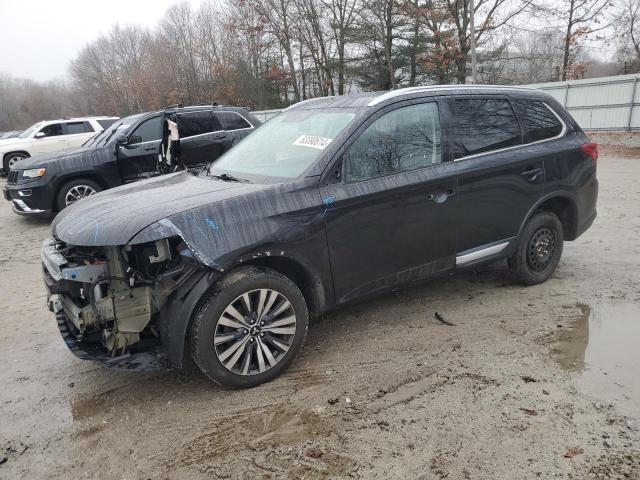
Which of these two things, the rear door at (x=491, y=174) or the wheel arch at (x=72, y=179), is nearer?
the rear door at (x=491, y=174)

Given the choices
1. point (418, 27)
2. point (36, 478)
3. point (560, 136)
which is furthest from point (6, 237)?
point (418, 27)

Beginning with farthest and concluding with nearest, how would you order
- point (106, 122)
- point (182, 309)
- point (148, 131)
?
1. point (106, 122)
2. point (148, 131)
3. point (182, 309)

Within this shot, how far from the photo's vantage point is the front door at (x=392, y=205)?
3447 millimetres

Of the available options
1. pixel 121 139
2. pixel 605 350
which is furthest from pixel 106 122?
pixel 605 350

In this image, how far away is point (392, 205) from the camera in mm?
3605

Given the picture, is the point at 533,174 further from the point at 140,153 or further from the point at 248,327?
the point at 140,153

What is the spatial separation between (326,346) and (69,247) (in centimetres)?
195

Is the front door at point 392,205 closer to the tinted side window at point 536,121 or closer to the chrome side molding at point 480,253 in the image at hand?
the chrome side molding at point 480,253

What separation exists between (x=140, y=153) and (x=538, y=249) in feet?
22.3

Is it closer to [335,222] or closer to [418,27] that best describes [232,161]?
[335,222]

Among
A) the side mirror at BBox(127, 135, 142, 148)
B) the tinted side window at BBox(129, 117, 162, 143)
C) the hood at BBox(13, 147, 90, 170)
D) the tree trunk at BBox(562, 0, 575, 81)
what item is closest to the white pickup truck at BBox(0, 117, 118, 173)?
the hood at BBox(13, 147, 90, 170)

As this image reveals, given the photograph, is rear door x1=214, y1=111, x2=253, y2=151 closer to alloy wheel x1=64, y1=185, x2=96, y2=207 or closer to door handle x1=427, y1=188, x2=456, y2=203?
alloy wheel x1=64, y1=185, x2=96, y2=207

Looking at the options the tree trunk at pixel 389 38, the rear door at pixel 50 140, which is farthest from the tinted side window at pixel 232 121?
the tree trunk at pixel 389 38

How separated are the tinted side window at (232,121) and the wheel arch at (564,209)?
21.0 feet
